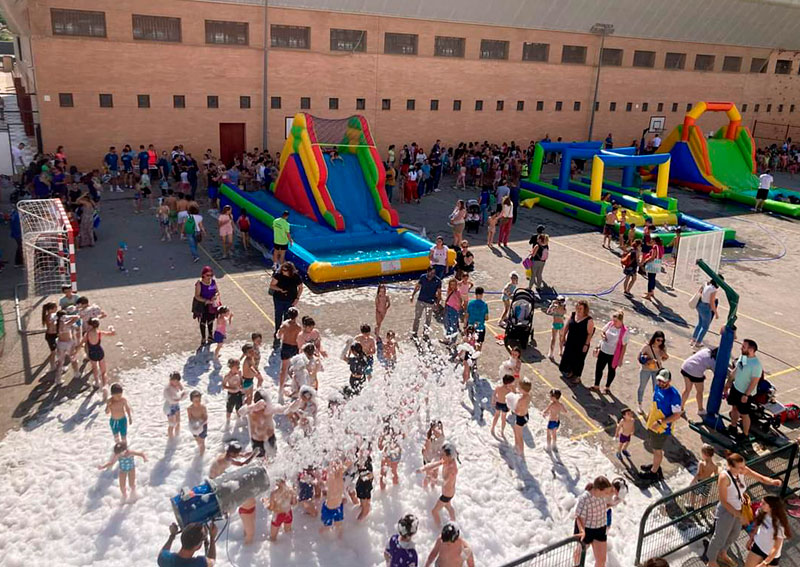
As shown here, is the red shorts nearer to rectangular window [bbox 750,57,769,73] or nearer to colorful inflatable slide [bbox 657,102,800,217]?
colorful inflatable slide [bbox 657,102,800,217]

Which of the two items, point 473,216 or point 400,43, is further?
point 400,43

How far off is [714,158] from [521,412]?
2431 cm

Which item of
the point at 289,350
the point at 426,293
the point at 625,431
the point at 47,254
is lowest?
the point at 625,431

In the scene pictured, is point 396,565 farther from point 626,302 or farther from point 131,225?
point 131,225

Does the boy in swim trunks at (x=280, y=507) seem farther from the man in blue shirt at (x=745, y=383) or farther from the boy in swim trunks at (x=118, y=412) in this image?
the man in blue shirt at (x=745, y=383)

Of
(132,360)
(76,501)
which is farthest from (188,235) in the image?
(76,501)

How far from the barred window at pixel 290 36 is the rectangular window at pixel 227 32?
100 centimetres

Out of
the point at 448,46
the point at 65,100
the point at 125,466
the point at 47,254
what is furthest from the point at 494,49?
the point at 125,466

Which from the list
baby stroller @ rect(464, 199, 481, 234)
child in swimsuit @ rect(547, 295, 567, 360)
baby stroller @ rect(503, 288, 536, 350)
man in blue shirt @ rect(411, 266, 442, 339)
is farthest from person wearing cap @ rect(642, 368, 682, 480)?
baby stroller @ rect(464, 199, 481, 234)

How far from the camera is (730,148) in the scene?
1149 inches

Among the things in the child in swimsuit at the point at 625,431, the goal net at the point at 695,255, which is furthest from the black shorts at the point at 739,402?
the goal net at the point at 695,255

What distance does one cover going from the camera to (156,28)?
927 inches

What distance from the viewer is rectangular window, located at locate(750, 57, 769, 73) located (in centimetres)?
3912

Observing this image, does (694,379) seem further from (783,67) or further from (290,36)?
(783,67)
